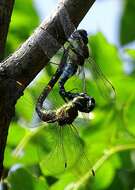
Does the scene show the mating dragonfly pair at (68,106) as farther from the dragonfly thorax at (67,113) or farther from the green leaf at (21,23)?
the green leaf at (21,23)

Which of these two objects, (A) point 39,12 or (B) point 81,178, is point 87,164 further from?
(A) point 39,12

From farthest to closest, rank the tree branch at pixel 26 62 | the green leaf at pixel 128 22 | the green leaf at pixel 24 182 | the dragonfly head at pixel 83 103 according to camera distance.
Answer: the green leaf at pixel 128 22 < the green leaf at pixel 24 182 < the dragonfly head at pixel 83 103 < the tree branch at pixel 26 62

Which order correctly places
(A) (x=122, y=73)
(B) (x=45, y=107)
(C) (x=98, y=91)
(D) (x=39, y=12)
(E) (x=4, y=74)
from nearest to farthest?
(E) (x=4, y=74), (B) (x=45, y=107), (C) (x=98, y=91), (A) (x=122, y=73), (D) (x=39, y=12)

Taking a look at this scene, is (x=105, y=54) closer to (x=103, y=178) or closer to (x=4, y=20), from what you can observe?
(x=103, y=178)

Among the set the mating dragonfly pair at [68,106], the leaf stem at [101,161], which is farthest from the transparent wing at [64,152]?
the leaf stem at [101,161]

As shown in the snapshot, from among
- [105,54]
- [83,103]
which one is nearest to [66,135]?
[83,103]

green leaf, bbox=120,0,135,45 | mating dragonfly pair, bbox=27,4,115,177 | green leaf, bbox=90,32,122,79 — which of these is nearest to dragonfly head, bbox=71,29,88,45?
mating dragonfly pair, bbox=27,4,115,177

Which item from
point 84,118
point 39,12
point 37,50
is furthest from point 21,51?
point 39,12
